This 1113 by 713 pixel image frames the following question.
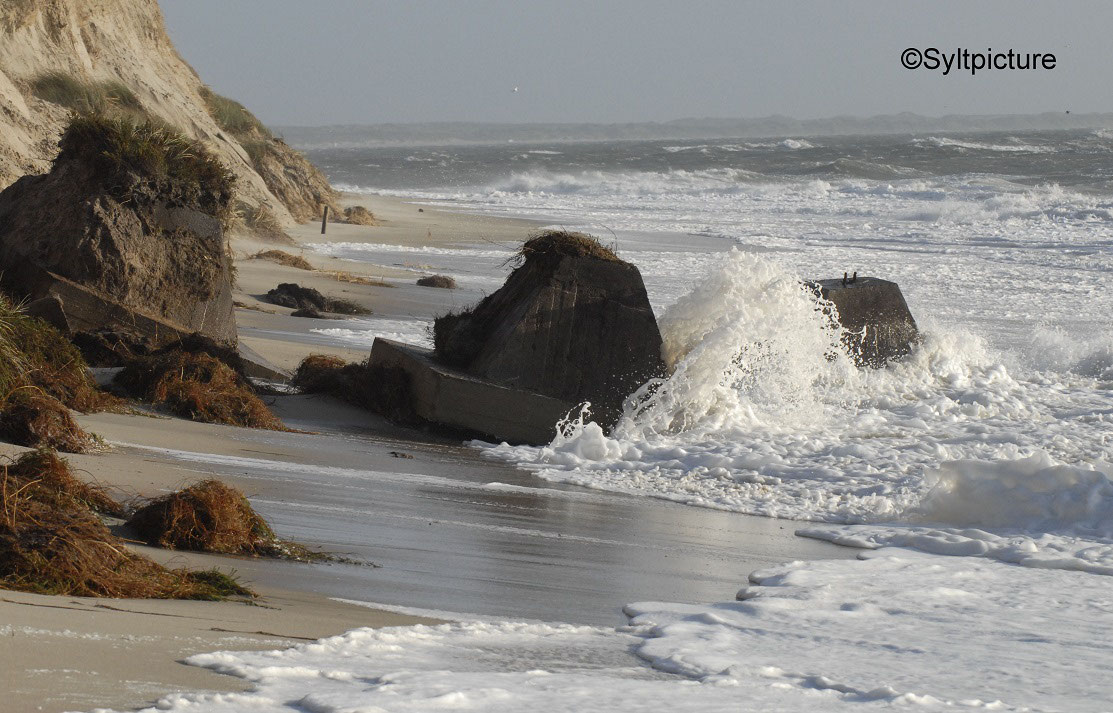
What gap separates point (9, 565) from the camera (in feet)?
15.1

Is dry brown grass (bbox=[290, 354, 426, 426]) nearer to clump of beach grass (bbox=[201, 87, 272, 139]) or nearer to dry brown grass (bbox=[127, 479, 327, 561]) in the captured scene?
dry brown grass (bbox=[127, 479, 327, 561])

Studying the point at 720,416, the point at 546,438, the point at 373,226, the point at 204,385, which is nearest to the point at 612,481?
the point at 546,438

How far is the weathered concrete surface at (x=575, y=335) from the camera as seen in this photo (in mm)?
9828

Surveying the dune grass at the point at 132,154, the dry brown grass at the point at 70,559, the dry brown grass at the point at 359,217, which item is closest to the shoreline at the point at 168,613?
the dry brown grass at the point at 70,559

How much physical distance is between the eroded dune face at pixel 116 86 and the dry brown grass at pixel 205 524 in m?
15.1

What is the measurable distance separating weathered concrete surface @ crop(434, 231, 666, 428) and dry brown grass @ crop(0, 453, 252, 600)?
4.90m

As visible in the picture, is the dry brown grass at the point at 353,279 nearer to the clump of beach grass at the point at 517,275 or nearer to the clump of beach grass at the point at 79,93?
the clump of beach grass at the point at 79,93

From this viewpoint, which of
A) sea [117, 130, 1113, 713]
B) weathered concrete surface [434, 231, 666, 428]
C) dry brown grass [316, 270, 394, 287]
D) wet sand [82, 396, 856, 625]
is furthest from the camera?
dry brown grass [316, 270, 394, 287]

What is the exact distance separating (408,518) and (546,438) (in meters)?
3.00

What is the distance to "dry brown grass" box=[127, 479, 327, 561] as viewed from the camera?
5621mm

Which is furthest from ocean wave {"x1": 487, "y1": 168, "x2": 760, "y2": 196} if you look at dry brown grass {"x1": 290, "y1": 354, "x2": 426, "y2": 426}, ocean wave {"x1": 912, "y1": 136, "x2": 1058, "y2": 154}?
dry brown grass {"x1": 290, "y1": 354, "x2": 426, "y2": 426}

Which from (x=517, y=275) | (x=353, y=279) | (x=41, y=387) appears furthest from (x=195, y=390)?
(x=353, y=279)

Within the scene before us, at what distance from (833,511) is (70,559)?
4974mm

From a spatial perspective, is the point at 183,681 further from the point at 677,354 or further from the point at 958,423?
the point at 958,423
